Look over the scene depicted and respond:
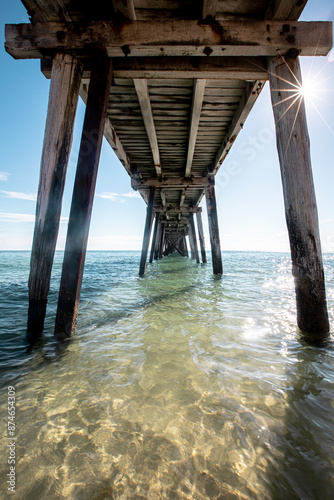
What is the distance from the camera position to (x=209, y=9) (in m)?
2.32

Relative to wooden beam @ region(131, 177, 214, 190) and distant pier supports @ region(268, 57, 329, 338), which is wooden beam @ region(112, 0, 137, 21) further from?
wooden beam @ region(131, 177, 214, 190)

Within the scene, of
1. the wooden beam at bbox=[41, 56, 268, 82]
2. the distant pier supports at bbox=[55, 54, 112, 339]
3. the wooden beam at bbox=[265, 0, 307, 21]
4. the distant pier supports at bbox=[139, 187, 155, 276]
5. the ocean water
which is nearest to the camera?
the ocean water

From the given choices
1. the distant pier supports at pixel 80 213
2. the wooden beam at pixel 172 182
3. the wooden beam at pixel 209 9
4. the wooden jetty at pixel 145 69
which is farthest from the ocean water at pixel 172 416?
the wooden beam at pixel 172 182

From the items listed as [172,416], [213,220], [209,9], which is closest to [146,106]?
[209,9]

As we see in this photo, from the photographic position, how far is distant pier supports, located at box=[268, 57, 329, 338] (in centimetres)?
222

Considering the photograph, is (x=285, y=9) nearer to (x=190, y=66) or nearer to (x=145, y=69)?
(x=190, y=66)

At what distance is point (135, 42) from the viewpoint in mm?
2402

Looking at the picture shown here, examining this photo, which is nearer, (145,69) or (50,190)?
(50,190)

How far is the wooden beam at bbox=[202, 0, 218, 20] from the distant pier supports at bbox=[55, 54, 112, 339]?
1.39 metres

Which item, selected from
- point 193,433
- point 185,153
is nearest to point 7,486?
point 193,433

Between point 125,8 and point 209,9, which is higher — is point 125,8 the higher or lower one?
the lower one

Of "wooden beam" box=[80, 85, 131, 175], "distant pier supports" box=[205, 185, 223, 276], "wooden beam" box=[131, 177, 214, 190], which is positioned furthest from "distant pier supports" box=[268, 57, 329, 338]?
"wooden beam" box=[131, 177, 214, 190]

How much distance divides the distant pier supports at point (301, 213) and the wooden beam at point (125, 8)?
6.06 ft

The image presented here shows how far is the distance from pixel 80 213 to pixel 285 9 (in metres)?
3.10
